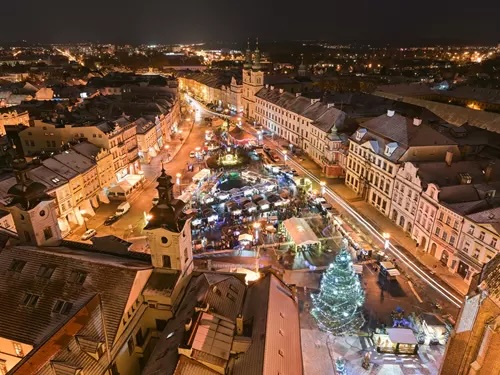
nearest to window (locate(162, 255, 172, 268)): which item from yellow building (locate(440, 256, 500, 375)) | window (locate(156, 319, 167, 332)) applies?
window (locate(156, 319, 167, 332))

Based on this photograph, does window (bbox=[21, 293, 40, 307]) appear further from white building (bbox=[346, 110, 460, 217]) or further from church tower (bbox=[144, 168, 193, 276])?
white building (bbox=[346, 110, 460, 217])

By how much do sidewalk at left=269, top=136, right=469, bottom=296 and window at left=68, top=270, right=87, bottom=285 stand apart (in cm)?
4158

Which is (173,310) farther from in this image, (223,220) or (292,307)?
(223,220)

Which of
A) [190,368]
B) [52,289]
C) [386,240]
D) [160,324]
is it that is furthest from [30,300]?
[386,240]

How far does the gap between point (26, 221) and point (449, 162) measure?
56.4 metres

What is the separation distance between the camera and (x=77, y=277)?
98.2ft

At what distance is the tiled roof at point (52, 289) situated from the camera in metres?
28.6

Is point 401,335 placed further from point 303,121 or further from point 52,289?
point 303,121

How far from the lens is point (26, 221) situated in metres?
34.3

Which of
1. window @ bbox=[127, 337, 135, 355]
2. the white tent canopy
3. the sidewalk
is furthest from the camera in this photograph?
the white tent canopy

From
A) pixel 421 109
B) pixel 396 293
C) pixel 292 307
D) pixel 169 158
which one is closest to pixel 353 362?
pixel 292 307

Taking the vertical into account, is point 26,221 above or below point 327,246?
above

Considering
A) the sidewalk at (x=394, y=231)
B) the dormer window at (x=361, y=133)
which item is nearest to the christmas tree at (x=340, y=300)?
the sidewalk at (x=394, y=231)

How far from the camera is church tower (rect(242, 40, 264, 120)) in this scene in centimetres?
13271
